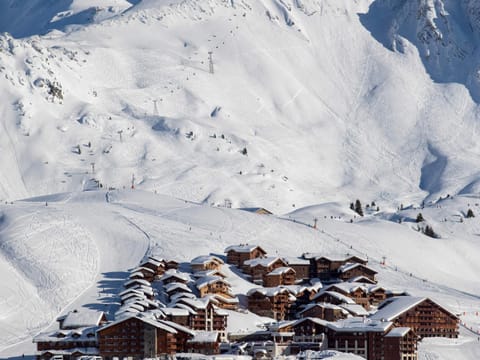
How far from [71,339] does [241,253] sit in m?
34.1

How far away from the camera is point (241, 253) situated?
161125mm

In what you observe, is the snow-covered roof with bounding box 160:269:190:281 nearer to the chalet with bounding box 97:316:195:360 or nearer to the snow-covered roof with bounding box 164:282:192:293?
the snow-covered roof with bounding box 164:282:192:293

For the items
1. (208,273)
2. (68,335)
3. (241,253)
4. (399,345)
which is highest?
(241,253)

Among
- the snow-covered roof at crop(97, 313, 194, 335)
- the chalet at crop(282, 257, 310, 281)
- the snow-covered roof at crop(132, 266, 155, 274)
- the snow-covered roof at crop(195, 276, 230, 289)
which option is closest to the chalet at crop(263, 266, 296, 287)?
the chalet at crop(282, 257, 310, 281)

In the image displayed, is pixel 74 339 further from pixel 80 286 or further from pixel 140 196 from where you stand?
pixel 140 196

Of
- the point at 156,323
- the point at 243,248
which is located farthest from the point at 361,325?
the point at 243,248

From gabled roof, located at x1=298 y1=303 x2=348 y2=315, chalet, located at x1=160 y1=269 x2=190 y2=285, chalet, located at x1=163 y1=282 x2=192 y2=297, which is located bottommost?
gabled roof, located at x1=298 y1=303 x2=348 y2=315

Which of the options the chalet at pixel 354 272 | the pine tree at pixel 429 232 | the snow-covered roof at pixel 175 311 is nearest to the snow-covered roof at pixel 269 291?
the chalet at pixel 354 272

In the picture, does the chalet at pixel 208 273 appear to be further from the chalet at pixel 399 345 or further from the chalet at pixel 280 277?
the chalet at pixel 399 345

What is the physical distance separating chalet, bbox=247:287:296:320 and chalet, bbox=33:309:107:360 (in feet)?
66.3

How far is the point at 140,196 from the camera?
7559 inches

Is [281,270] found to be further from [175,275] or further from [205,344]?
[205,344]

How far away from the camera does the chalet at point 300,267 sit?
6334 inches

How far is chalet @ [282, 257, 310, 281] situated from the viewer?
160875 millimetres
